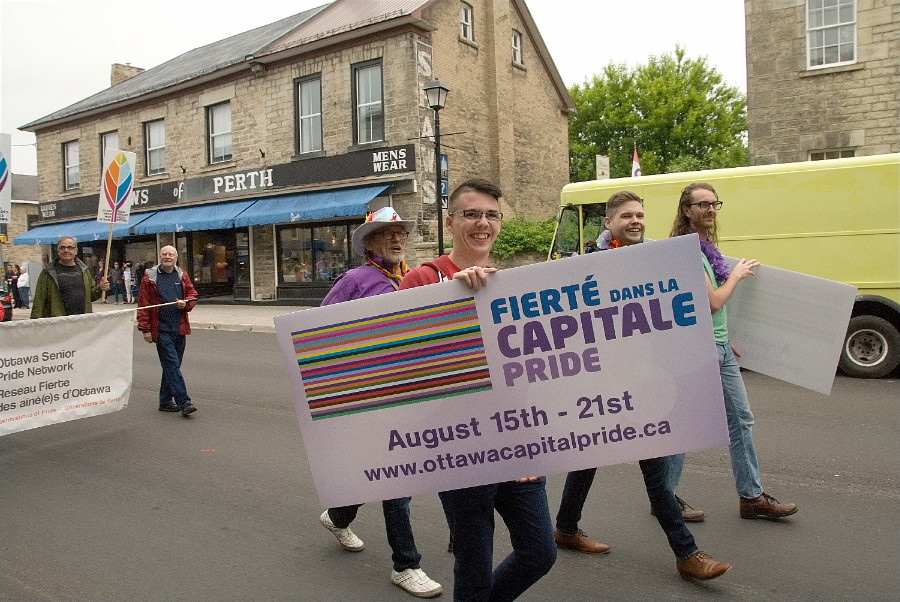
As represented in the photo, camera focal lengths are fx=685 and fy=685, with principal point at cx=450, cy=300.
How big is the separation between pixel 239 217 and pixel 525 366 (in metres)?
18.8

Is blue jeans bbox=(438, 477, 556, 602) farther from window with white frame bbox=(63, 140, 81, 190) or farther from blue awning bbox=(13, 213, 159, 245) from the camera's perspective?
window with white frame bbox=(63, 140, 81, 190)

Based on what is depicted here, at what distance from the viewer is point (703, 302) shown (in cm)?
247

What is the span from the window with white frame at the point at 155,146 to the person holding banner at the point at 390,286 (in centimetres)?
2274

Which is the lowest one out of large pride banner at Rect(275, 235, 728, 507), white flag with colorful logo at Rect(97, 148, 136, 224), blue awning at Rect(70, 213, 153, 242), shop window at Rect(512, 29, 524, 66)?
large pride banner at Rect(275, 235, 728, 507)

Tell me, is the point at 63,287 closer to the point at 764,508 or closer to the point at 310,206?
the point at 764,508

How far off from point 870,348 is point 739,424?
593 centimetres

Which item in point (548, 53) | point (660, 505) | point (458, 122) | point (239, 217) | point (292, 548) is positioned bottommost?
point (292, 548)

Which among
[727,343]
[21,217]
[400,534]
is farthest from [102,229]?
[727,343]

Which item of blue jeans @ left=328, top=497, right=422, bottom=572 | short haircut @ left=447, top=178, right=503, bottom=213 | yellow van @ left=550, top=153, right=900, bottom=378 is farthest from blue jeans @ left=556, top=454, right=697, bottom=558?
yellow van @ left=550, top=153, right=900, bottom=378

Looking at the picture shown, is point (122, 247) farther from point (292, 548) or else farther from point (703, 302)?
point (703, 302)

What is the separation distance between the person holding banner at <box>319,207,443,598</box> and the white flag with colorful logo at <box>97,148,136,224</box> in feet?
18.3

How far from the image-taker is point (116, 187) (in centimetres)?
795

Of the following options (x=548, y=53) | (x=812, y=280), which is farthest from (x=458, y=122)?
(x=812, y=280)

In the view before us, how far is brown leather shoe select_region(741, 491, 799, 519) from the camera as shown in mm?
3945
